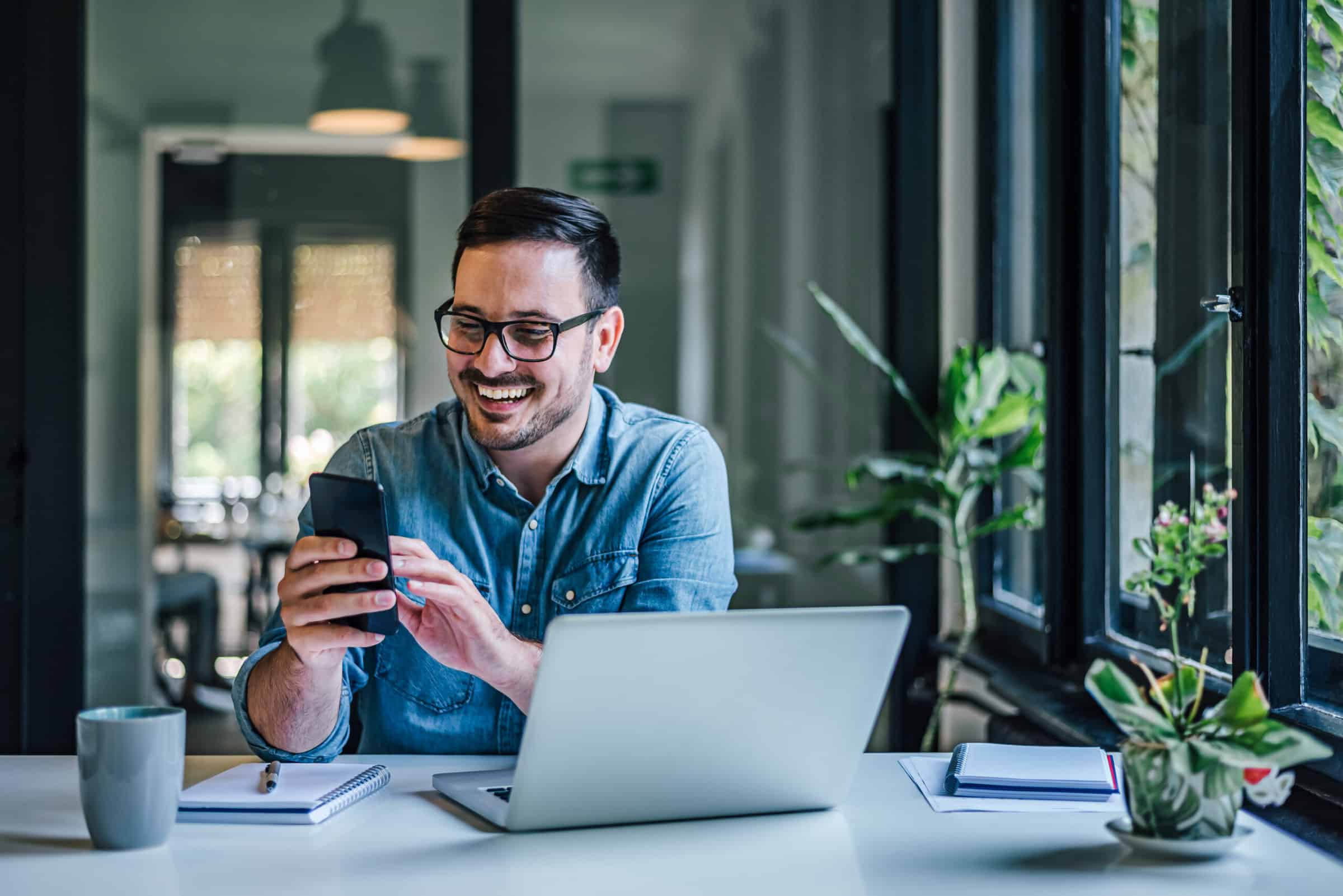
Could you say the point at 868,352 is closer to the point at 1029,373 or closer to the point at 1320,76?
the point at 1029,373

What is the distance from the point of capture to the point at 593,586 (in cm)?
183

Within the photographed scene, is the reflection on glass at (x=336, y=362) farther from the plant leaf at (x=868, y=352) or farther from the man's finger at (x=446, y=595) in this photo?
the man's finger at (x=446, y=595)

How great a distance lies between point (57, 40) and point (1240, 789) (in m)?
3.23

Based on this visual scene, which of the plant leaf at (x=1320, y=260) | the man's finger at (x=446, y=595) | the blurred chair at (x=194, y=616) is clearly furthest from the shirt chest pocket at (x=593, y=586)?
the blurred chair at (x=194, y=616)

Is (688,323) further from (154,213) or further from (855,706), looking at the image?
(855,706)

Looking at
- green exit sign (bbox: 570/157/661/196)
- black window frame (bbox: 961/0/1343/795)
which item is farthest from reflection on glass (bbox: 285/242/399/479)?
black window frame (bbox: 961/0/1343/795)

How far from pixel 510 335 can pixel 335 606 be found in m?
0.59

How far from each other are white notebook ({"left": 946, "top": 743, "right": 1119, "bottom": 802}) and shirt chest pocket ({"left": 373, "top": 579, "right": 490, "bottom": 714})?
70 centimetres

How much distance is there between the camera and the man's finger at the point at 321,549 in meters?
1.30

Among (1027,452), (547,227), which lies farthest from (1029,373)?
(547,227)

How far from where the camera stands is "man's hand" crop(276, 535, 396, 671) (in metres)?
1.31

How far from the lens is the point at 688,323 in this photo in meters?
3.39

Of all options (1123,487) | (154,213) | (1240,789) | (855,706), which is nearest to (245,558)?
(154,213)

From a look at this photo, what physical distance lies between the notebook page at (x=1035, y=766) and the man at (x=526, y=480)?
1.72ft
